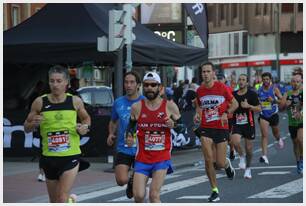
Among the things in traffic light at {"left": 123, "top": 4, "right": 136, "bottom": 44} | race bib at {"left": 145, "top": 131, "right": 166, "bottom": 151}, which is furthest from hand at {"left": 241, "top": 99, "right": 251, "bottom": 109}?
race bib at {"left": 145, "top": 131, "right": 166, "bottom": 151}

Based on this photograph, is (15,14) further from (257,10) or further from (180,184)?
(257,10)

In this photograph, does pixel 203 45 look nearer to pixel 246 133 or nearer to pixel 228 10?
pixel 246 133

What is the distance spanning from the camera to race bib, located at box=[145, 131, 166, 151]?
28.6ft

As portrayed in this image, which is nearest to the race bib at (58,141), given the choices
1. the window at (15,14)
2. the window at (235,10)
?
the window at (15,14)

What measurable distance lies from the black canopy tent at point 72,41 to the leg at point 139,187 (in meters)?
8.10

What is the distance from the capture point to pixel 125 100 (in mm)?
9781

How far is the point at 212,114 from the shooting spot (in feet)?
37.9

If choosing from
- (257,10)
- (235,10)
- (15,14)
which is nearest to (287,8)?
(257,10)


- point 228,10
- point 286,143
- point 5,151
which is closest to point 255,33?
point 228,10

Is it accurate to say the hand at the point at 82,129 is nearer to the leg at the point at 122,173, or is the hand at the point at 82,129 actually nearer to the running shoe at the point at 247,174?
the leg at the point at 122,173

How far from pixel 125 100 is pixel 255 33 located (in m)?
66.0

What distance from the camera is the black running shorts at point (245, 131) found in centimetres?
1457

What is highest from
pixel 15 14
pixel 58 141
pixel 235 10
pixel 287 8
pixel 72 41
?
pixel 235 10

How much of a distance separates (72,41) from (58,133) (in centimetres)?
884
